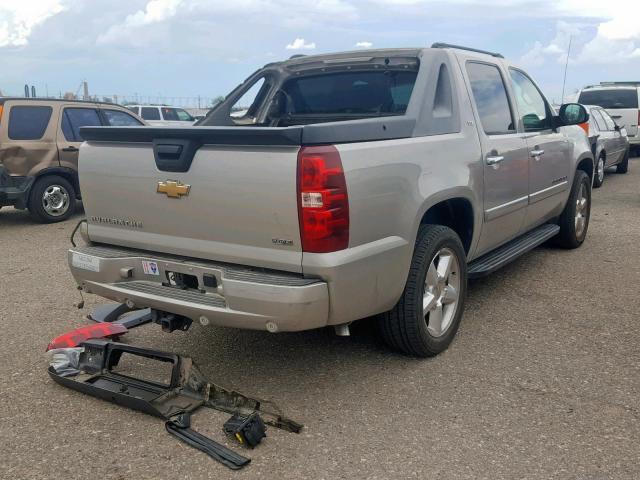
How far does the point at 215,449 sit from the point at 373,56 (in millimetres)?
2949

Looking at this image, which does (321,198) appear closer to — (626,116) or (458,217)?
(458,217)

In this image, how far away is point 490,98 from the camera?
468 cm

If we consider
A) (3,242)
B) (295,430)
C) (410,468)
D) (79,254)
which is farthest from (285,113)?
(3,242)

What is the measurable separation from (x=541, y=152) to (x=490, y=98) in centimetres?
84

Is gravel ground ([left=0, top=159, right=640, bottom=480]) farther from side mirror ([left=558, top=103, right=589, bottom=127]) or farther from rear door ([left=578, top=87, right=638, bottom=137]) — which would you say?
rear door ([left=578, top=87, right=638, bottom=137])

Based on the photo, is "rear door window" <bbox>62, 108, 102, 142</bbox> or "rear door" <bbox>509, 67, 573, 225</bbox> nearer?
"rear door" <bbox>509, 67, 573, 225</bbox>

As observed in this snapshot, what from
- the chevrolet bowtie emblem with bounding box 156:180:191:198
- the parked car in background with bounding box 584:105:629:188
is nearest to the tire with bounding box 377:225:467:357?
the chevrolet bowtie emblem with bounding box 156:180:191:198

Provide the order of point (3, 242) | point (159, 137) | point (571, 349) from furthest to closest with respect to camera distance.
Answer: point (3, 242), point (571, 349), point (159, 137)

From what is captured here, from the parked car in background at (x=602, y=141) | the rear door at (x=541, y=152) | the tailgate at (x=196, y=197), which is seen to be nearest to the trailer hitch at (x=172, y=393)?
the tailgate at (x=196, y=197)

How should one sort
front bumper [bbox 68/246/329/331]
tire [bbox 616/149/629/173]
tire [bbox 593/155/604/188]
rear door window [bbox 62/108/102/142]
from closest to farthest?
front bumper [bbox 68/246/329/331], rear door window [bbox 62/108/102/142], tire [bbox 593/155/604/188], tire [bbox 616/149/629/173]

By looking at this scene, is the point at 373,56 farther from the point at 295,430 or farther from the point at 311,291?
the point at 295,430

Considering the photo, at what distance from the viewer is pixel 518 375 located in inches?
144

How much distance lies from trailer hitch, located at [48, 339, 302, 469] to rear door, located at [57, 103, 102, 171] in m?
6.18

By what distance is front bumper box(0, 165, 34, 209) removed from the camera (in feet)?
27.9
